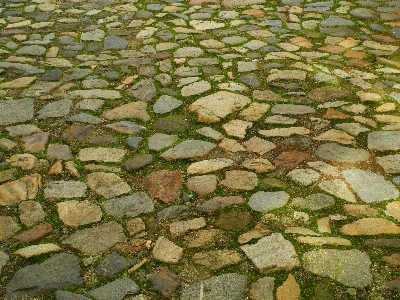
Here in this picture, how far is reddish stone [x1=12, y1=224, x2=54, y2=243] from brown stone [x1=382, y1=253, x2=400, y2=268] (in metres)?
1.74

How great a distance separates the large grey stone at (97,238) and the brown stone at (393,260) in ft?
4.36

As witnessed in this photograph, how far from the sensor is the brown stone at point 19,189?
9.33 feet

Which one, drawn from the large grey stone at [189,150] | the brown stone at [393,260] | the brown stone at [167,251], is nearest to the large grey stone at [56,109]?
the large grey stone at [189,150]

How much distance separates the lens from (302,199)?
2809mm

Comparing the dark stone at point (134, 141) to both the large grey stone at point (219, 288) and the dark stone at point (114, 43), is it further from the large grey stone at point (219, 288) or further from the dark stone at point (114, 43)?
the dark stone at point (114, 43)

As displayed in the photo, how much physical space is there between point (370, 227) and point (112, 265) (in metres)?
1.36

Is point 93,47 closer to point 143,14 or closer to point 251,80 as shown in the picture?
point 143,14

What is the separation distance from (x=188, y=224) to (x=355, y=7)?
4.38 m

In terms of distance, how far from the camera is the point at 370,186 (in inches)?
115

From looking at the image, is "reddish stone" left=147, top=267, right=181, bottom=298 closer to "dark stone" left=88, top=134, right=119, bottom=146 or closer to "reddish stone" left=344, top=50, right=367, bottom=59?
"dark stone" left=88, top=134, right=119, bottom=146

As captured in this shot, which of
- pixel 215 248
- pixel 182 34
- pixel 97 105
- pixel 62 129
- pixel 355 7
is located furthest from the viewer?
pixel 355 7

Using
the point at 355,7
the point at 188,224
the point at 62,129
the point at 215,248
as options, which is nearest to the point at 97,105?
the point at 62,129

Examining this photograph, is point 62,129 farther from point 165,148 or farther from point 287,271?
point 287,271

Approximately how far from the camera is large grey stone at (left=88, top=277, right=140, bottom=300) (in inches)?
87.1
